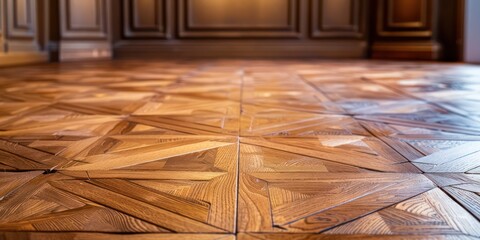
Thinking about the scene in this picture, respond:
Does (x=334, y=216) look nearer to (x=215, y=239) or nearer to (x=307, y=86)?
(x=215, y=239)

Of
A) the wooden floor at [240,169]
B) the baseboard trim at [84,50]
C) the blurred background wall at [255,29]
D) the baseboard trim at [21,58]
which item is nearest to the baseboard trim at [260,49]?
the blurred background wall at [255,29]

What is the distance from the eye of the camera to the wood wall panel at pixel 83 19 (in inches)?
118

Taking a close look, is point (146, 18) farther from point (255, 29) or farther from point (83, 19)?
point (255, 29)

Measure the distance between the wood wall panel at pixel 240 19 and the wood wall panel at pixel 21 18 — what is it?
3.30ft

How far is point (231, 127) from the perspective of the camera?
31.4 inches

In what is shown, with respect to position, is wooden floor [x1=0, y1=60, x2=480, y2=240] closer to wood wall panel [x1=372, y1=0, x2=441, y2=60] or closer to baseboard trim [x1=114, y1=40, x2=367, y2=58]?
wood wall panel [x1=372, y1=0, x2=441, y2=60]

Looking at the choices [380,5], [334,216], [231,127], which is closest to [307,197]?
[334,216]

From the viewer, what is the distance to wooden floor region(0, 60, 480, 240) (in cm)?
37

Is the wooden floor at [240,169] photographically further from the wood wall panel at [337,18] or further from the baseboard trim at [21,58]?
the wood wall panel at [337,18]

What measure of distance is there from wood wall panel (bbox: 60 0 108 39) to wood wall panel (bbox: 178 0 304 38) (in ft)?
1.65

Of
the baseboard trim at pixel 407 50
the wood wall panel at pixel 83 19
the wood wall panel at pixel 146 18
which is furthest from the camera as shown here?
the wood wall panel at pixel 146 18

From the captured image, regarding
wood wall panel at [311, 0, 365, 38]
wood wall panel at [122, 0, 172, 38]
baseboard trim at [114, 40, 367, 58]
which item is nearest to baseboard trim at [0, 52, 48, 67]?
wood wall panel at [122, 0, 172, 38]

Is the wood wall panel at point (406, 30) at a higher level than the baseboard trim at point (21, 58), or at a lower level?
higher

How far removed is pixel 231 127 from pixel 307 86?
0.76 m
